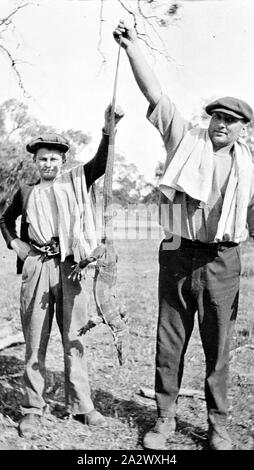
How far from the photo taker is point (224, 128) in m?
2.98

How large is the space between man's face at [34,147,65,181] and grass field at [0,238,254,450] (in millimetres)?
1572

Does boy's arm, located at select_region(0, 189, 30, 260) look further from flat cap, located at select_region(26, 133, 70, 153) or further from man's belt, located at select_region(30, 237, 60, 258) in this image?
flat cap, located at select_region(26, 133, 70, 153)

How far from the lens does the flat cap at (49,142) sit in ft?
10.9

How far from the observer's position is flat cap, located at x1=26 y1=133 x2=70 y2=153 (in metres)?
3.31

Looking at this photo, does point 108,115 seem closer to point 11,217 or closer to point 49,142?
point 49,142

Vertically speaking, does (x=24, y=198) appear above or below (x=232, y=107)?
below

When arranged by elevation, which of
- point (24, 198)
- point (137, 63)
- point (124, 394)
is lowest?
point (124, 394)

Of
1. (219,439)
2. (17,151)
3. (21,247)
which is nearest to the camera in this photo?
(219,439)

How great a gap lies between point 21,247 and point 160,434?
1.45 meters

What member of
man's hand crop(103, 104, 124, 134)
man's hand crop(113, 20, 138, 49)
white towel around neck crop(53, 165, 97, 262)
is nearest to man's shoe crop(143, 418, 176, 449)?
white towel around neck crop(53, 165, 97, 262)

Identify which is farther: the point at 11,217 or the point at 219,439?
the point at 11,217

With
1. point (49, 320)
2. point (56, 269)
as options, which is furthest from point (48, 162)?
point (49, 320)
